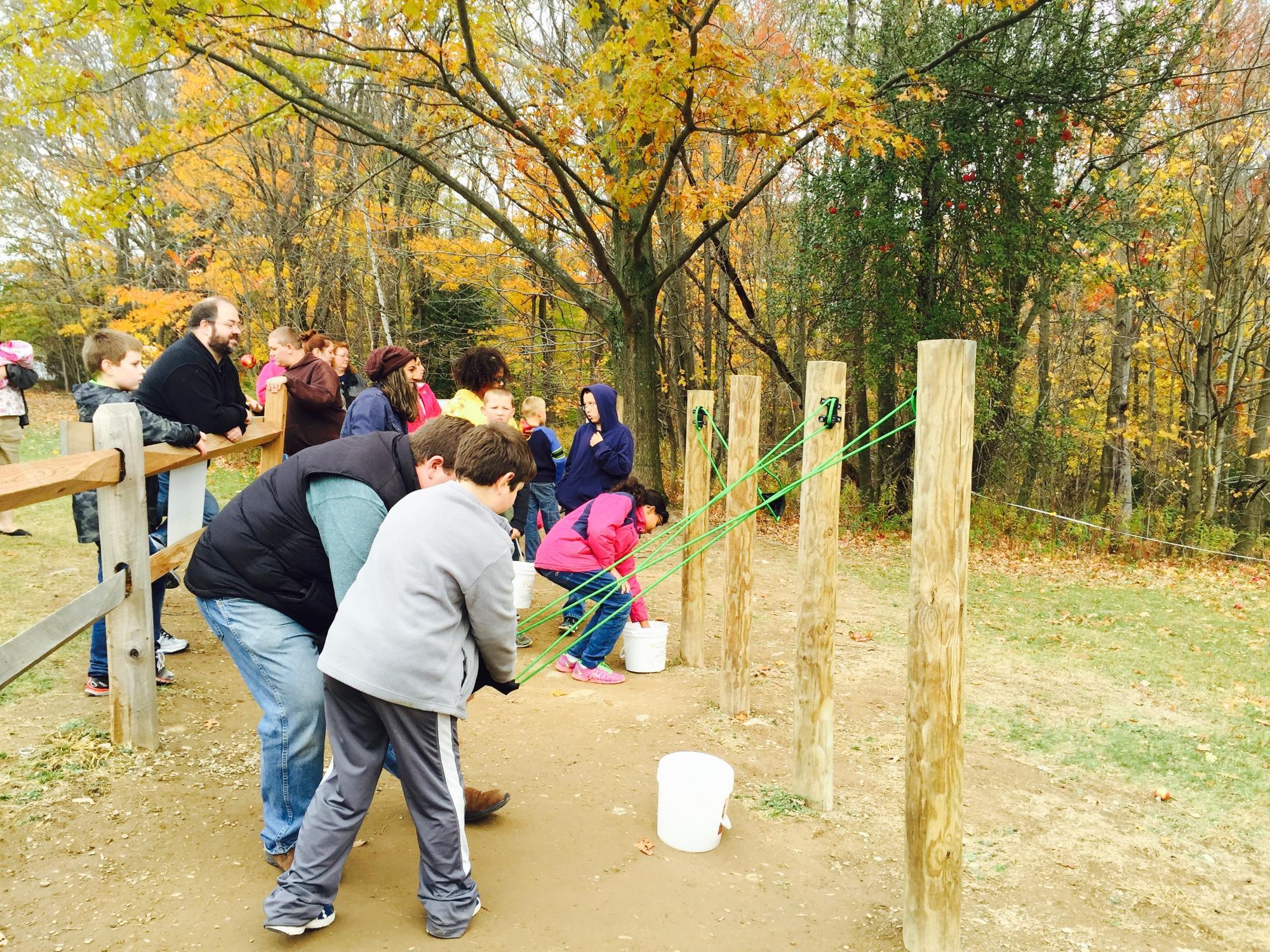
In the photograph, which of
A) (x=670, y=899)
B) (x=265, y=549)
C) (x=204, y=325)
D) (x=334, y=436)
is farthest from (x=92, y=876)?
(x=334, y=436)

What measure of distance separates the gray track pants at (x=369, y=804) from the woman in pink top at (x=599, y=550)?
8.87ft

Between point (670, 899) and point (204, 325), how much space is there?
3633 millimetres

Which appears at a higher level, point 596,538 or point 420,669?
point 420,669

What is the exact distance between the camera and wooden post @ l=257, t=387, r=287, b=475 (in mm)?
5945

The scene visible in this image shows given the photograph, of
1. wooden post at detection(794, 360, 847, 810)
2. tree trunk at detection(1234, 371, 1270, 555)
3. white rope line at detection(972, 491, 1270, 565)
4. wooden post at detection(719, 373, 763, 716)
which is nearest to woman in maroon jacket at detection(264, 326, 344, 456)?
wooden post at detection(719, 373, 763, 716)

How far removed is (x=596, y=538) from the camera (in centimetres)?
550

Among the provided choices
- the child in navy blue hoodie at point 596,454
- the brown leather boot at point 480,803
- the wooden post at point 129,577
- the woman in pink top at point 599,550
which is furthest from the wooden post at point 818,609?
the wooden post at point 129,577

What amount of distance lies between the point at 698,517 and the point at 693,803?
261cm

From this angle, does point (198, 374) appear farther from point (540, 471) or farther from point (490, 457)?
point (540, 471)

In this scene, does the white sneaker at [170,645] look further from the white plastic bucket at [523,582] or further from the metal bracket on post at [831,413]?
the metal bracket on post at [831,413]

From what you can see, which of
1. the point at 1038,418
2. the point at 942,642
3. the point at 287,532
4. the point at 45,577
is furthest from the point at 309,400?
the point at 1038,418

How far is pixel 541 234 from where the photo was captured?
15234 millimetres

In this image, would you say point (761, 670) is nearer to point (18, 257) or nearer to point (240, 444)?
point (240, 444)

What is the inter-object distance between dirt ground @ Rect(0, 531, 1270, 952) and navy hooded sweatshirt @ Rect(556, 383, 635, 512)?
75.5 inches
